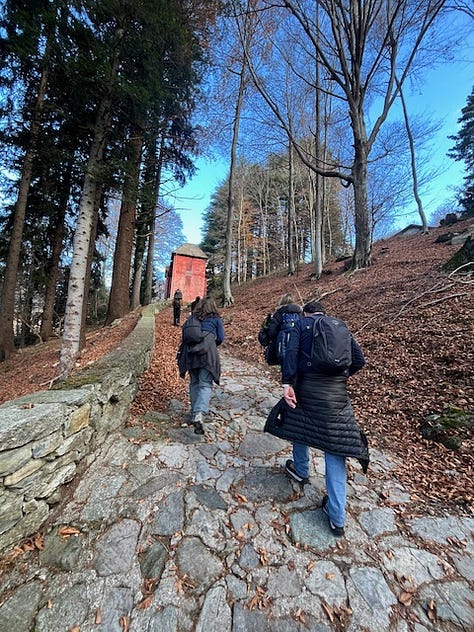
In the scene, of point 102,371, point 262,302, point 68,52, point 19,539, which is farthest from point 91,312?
point 19,539

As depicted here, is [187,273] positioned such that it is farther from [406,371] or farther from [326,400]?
[326,400]

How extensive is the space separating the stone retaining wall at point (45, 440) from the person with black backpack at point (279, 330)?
1.93 metres

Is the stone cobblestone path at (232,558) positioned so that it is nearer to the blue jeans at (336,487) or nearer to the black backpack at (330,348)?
the blue jeans at (336,487)

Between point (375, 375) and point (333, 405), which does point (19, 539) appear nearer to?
point (333, 405)

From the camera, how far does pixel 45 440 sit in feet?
6.91

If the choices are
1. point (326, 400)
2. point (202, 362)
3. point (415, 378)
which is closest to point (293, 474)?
point (326, 400)

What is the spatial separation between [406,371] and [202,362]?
3182mm

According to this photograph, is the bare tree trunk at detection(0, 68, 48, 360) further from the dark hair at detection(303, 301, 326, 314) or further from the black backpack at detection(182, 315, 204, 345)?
the dark hair at detection(303, 301, 326, 314)

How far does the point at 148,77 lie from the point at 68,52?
1.66m

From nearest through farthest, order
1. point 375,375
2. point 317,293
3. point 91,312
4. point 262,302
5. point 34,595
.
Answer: point 34,595 → point 375,375 → point 317,293 → point 262,302 → point 91,312

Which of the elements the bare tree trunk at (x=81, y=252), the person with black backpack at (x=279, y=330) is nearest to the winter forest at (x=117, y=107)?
the bare tree trunk at (x=81, y=252)

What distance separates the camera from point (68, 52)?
5.56m

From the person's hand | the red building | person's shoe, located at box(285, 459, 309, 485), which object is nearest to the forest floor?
person's shoe, located at box(285, 459, 309, 485)

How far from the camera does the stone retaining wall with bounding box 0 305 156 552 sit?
185 centimetres
